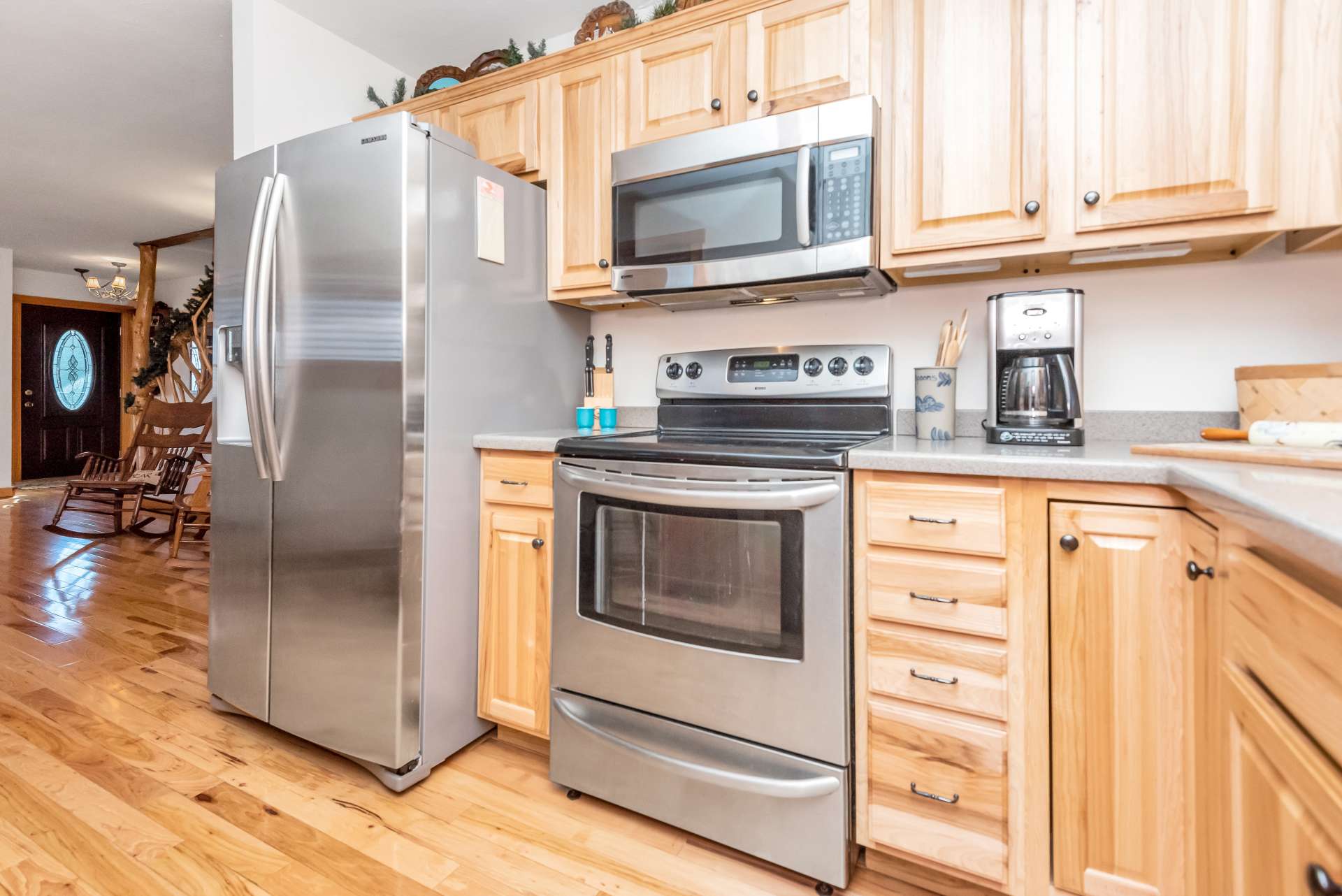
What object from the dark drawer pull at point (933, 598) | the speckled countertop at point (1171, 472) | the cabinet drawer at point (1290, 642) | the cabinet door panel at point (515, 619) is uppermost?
the speckled countertop at point (1171, 472)

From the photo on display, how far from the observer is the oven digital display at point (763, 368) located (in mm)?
1963

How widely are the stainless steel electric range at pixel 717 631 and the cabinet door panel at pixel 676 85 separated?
85 centimetres

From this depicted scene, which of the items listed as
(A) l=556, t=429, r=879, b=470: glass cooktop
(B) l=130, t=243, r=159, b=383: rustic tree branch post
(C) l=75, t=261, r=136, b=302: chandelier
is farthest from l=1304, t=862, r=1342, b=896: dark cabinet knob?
(C) l=75, t=261, r=136, b=302: chandelier

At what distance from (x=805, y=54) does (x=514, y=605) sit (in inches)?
67.5

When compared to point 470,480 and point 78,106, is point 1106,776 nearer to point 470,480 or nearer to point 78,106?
point 470,480

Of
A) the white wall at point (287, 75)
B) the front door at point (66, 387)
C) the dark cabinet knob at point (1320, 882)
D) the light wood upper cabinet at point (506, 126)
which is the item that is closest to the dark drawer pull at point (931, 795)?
the dark cabinet knob at point (1320, 882)

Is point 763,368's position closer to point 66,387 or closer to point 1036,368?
point 1036,368

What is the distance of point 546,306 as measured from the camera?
2.20 meters

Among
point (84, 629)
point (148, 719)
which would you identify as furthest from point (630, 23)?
point (84, 629)

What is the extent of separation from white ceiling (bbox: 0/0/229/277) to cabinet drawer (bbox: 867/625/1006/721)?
337 centimetres

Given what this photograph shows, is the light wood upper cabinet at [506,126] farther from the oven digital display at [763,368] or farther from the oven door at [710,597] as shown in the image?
the oven door at [710,597]

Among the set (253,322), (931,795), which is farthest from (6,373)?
(931,795)

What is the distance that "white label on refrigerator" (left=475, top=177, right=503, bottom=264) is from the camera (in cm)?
188

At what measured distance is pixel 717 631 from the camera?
1489mm
